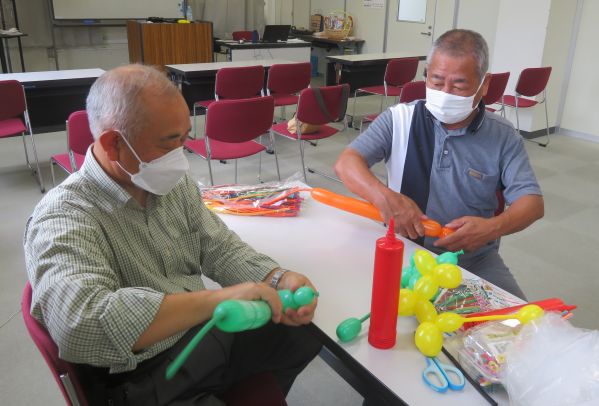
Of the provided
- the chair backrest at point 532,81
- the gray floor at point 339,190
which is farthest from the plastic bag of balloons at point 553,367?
the chair backrest at point 532,81

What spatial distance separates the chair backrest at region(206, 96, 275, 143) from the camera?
3.07 m

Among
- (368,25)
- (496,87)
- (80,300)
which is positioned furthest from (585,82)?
(80,300)

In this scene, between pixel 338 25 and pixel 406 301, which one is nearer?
pixel 406 301

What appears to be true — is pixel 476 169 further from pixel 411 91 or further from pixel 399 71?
pixel 399 71

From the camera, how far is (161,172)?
110 centimetres

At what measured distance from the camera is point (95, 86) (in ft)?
3.43

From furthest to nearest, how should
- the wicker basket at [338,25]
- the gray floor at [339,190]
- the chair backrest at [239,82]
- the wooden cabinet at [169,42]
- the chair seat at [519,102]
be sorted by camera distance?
1. the wicker basket at [338,25]
2. the wooden cabinet at [169,42]
3. the chair seat at [519,102]
4. the chair backrest at [239,82]
5. the gray floor at [339,190]

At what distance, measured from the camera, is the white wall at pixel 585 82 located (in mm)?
5113

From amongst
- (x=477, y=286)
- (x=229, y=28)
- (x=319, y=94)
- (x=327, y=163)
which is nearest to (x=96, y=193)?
(x=477, y=286)

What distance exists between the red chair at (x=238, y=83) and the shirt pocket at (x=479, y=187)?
3.08 m

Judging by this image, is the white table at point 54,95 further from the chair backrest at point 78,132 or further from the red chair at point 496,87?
the red chair at point 496,87

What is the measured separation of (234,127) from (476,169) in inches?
74.6

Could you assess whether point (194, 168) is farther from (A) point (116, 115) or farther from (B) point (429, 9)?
(B) point (429, 9)

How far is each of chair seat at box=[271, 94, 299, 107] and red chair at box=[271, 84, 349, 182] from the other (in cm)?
79
